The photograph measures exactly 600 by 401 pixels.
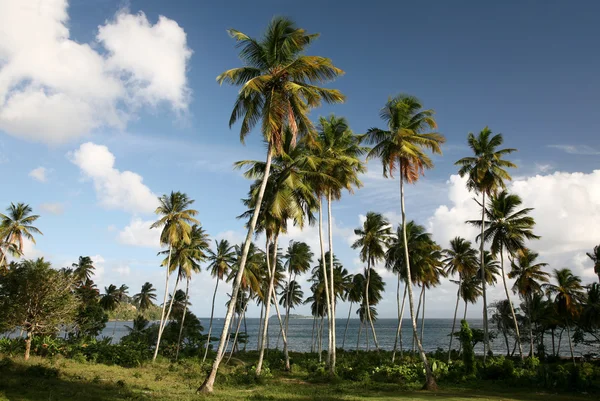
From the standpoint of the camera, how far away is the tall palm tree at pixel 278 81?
15.6m

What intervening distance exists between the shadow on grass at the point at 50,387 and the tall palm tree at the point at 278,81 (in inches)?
317

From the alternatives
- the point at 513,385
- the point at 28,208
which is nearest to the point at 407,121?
the point at 513,385

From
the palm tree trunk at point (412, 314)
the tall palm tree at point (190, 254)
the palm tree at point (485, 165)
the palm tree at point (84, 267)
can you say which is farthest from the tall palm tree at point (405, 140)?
the palm tree at point (84, 267)

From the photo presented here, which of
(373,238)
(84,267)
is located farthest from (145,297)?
(373,238)

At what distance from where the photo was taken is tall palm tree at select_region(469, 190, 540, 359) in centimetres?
3098

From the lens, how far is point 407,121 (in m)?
21.7

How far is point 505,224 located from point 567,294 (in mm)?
13642

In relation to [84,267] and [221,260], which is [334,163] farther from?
[84,267]

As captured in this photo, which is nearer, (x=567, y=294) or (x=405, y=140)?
(x=405, y=140)

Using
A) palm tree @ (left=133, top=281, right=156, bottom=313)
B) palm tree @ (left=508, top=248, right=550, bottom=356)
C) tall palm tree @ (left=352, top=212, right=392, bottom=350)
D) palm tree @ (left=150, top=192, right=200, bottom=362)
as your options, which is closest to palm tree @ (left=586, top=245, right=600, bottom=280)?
palm tree @ (left=508, top=248, right=550, bottom=356)

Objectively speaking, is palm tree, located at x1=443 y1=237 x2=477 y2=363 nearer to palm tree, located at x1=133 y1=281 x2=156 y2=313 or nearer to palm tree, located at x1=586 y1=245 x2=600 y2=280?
palm tree, located at x1=586 y1=245 x2=600 y2=280

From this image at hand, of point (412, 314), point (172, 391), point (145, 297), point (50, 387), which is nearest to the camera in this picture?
point (50, 387)

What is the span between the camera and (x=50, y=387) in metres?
14.9

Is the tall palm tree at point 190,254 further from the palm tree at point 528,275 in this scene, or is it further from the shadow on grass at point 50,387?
the palm tree at point 528,275
